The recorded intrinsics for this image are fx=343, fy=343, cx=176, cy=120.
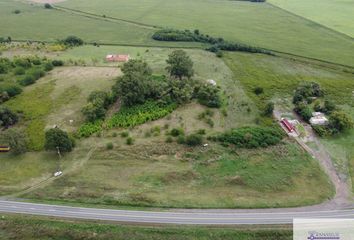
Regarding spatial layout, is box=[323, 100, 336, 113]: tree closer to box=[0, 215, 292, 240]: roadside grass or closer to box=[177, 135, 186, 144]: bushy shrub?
box=[177, 135, 186, 144]: bushy shrub

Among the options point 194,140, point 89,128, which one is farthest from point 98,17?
point 194,140

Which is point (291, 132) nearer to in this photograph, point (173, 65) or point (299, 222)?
point (299, 222)

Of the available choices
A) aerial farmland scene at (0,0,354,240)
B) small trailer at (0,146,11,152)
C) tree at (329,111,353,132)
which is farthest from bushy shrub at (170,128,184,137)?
small trailer at (0,146,11,152)

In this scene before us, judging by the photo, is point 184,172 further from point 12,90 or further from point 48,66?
point 48,66

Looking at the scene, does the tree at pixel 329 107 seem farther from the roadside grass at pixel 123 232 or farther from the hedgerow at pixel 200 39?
the hedgerow at pixel 200 39

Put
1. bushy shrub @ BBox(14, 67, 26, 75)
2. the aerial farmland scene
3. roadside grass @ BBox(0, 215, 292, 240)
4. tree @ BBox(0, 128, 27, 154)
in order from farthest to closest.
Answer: bushy shrub @ BBox(14, 67, 26, 75) → tree @ BBox(0, 128, 27, 154) → the aerial farmland scene → roadside grass @ BBox(0, 215, 292, 240)

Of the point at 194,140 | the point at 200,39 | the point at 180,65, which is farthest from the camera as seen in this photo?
the point at 200,39
